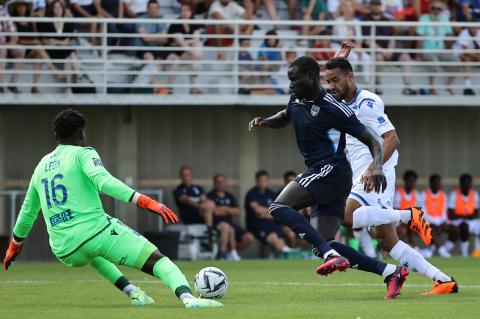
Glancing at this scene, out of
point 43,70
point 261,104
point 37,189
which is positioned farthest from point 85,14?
point 37,189

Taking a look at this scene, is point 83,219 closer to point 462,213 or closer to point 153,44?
point 153,44

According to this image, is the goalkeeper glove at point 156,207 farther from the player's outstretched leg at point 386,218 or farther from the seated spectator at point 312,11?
the seated spectator at point 312,11

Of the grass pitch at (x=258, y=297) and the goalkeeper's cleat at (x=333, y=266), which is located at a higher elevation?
the goalkeeper's cleat at (x=333, y=266)

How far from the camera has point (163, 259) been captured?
10062 mm

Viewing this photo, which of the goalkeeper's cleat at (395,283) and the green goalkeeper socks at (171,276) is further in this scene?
the goalkeeper's cleat at (395,283)

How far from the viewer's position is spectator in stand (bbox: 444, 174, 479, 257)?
24484 mm

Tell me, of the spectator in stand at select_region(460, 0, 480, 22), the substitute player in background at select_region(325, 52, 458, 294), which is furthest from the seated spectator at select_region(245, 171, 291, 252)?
the substitute player in background at select_region(325, 52, 458, 294)

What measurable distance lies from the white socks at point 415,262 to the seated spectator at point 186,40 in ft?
37.2

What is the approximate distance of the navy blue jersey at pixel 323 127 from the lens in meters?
11.1

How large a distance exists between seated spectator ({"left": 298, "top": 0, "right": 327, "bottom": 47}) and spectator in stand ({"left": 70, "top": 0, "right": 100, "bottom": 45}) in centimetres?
413

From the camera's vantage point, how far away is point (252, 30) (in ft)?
77.9

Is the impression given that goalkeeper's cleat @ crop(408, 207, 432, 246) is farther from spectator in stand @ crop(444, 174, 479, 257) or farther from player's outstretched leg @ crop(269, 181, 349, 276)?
spectator in stand @ crop(444, 174, 479, 257)

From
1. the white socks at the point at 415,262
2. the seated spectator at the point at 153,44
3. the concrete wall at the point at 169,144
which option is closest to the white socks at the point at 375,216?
the white socks at the point at 415,262

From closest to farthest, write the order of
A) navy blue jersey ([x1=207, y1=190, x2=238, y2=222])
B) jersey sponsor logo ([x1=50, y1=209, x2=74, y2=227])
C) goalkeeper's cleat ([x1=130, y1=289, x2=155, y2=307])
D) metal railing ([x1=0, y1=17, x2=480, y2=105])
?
jersey sponsor logo ([x1=50, y1=209, x2=74, y2=227]) < goalkeeper's cleat ([x1=130, y1=289, x2=155, y2=307]) < metal railing ([x1=0, y1=17, x2=480, y2=105]) < navy blue jersey ([x1=207, y1=190, x2=238, y2=222])
